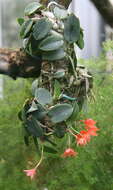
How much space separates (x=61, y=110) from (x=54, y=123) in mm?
38

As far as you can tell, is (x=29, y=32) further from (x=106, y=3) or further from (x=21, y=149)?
(x=21, y=149)

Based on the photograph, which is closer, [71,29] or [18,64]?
[71,29]

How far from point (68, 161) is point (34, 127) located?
63 cm

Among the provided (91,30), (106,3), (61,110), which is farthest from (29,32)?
(91,30)

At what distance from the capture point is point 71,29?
3.67 feet

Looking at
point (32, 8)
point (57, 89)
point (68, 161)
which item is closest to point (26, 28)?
point (32, 8)

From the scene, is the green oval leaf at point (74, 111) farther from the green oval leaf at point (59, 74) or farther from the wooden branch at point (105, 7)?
the wooden branch at point (105, 7)

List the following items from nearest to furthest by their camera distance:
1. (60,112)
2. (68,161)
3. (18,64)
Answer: (60,112) → (18,64) → (68,161)

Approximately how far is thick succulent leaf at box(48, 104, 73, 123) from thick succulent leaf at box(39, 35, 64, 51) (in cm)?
13

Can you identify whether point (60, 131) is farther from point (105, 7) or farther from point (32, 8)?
point (105, 7)

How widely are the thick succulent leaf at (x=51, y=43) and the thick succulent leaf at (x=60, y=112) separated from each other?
0.43 ft

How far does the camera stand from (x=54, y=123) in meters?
1.11

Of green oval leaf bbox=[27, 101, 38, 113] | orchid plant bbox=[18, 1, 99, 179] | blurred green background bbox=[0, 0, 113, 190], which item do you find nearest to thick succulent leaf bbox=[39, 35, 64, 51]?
orchid plant bbox=[18, 1, 99, 179]

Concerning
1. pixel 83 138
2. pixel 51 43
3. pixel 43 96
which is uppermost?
pixel 51 43
